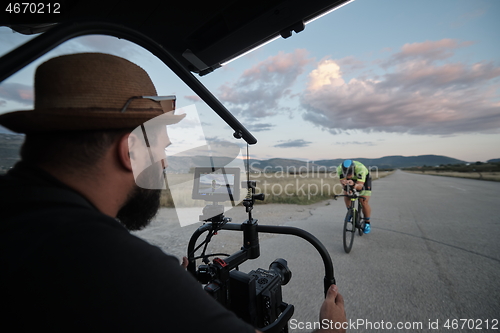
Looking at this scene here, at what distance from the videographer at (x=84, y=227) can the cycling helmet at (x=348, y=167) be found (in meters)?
6.03

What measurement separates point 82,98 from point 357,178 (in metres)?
6.25

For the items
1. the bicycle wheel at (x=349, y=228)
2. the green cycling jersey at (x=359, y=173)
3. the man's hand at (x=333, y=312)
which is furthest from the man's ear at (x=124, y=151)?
the green cycling jersey at (x=359, y=173)

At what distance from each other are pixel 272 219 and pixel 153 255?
22.5ft

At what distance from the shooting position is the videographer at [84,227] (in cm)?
52

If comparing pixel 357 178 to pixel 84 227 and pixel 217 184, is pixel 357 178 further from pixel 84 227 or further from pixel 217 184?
pixel 84 227

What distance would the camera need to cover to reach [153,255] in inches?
24.2

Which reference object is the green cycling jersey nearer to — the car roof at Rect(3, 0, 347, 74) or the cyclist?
the cyclist

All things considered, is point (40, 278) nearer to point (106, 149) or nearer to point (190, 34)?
point (106, 149)

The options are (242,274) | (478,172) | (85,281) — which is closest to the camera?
(85,281)

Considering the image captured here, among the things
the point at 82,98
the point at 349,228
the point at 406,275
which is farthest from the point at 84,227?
the point at 349,228

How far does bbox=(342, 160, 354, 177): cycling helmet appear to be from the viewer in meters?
6.17

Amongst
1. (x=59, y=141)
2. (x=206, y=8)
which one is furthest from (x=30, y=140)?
(x=206, y=8)

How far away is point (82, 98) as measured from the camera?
0.79m

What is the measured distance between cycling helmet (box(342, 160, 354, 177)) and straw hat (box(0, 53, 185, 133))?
6.04 m
